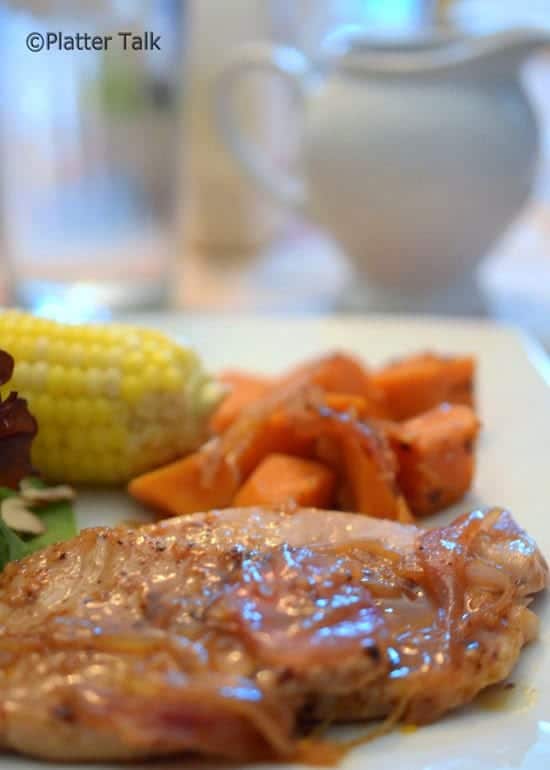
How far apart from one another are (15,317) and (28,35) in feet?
3.18

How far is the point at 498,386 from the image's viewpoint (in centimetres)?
165

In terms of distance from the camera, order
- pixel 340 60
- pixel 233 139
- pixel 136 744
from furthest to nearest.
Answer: pixel 233 139, pixel 340 60, pixel 136 744

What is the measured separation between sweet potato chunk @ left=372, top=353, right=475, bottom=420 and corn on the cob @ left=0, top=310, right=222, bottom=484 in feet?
1.19

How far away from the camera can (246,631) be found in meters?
0.86

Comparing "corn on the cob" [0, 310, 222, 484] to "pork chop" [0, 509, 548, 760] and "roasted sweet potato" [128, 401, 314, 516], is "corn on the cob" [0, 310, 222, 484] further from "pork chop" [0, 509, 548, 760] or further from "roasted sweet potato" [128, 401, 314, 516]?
"pork chop" [0, 509, 548, 760]

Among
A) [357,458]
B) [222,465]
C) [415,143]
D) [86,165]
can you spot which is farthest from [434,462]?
[86,165]

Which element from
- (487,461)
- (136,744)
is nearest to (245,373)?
(487,461)

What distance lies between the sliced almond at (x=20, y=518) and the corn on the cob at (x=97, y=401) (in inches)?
4.8

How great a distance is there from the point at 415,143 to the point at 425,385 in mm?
873

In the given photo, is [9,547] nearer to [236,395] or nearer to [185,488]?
[185,488]

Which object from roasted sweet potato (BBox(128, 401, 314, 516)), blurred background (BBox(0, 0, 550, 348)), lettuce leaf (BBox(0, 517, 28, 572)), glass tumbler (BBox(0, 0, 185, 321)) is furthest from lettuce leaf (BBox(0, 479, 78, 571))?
glass tumbler (BBox(0, 0, 185, 321))

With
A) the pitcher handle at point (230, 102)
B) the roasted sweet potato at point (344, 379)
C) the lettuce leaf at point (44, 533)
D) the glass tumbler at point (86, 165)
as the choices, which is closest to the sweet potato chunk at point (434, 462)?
the roasted sweet potato at point (344, 379)

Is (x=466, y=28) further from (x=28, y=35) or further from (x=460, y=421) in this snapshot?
(x=460, y=421)

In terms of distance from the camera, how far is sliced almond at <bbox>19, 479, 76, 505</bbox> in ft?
4.24
